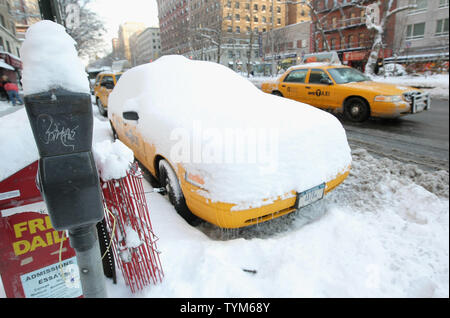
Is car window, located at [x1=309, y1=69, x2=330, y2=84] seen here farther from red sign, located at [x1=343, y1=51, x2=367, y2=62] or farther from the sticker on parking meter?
red sign, located at [x1=343, y1=51, x2=367, y2=62]

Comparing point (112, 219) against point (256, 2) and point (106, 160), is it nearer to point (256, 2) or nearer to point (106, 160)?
point (106, 160)

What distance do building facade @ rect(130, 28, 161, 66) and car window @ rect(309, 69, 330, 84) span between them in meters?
4.63

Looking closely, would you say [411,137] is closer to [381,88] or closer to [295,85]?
[381,88]

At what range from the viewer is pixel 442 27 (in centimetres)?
316

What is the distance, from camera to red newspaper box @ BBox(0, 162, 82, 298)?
56.0 inches

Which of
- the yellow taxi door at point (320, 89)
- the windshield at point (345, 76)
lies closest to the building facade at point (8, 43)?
the yellow taxi door at point (320, 89)

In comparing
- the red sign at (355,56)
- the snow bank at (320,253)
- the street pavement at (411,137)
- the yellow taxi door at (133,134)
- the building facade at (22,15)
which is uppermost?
the red sign at (355,56)

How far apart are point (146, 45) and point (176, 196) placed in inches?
148

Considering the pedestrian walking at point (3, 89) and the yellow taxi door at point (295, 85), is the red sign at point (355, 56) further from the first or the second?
the pedestrian walking at point (3, 89)

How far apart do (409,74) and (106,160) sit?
8801mm

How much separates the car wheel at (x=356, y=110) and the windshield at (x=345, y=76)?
26.5 inches

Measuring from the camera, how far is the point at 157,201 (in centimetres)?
302

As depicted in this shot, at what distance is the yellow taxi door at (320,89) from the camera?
721 centimetres

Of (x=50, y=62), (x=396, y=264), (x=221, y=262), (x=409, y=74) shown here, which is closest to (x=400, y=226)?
(x=396, y=264)
